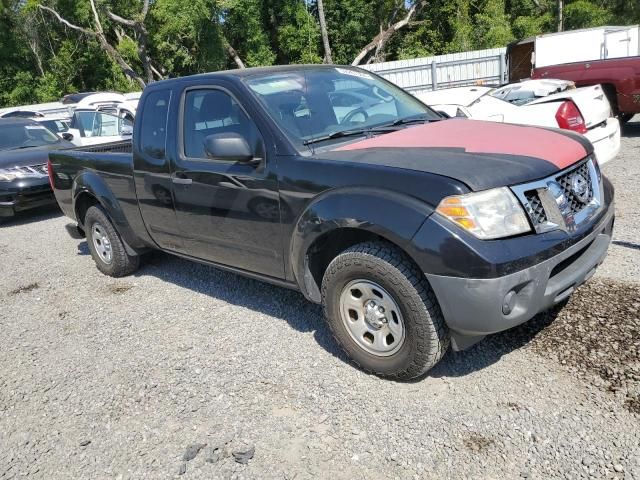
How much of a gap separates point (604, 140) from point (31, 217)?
8941 millimetres

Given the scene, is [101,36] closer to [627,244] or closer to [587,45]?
[587,45]

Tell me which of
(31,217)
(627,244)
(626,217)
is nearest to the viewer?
(627,244)

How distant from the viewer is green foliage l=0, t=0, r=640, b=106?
96.5ft

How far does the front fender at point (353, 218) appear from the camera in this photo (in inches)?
111

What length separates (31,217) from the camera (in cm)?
973

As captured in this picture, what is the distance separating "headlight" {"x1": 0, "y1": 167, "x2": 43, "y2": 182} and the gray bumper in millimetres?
8191

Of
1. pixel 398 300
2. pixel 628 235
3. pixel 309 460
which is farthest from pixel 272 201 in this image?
pixel 628 235

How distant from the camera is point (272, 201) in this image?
11.6ft

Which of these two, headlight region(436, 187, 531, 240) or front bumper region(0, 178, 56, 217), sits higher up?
headlight region(436, 187, 531, 240)

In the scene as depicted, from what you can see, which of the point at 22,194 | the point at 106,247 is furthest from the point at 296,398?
the point at 22,194

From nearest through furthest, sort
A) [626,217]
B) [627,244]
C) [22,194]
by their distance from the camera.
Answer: [627,244], [626,217], [22,194]

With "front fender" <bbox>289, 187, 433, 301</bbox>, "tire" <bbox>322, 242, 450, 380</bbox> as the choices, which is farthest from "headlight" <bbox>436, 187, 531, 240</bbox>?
"tire" <bbox>322, 242, 450, 380</bbox>

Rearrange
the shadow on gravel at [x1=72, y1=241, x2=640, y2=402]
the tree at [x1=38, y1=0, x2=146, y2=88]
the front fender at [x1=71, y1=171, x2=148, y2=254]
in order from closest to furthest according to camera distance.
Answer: the shadow on gravel at [x1=72, y1=241, x2=640, y2=402] → the front fender at [x1=71, y1=171, x2=148, y2=254] → the tree at [x1=38, y1=0, x2=146, y2=88]

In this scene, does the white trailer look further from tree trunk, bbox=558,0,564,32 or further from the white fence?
tree trunk, bbox=558,0,564,32
